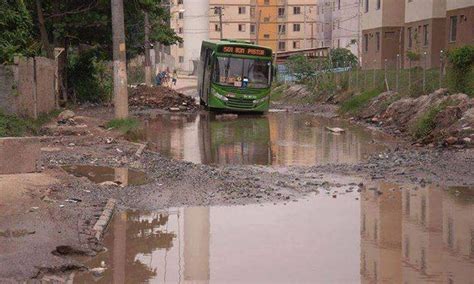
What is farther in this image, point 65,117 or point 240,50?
point 240,50

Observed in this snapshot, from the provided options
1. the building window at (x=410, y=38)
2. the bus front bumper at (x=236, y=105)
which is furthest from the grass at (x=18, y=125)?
the building window at (x=410, y=38)

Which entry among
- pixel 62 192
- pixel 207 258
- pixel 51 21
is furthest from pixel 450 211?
pixel 51 21

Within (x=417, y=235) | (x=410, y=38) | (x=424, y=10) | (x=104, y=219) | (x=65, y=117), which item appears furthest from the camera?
(x=410, y=38)

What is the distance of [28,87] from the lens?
25891mm

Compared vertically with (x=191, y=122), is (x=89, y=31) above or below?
above

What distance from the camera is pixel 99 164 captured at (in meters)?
18.0

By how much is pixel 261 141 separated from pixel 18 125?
785 centimetres

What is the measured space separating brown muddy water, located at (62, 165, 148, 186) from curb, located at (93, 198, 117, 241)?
231 cm

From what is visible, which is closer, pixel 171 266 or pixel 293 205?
pixel 171 266

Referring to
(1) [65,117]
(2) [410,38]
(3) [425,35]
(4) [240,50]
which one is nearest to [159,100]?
(4) [240,50]

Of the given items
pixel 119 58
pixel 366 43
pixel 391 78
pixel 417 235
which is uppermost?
pixel 366 43

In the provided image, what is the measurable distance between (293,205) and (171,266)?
4.46 m

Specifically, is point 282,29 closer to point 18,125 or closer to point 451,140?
point 18,125

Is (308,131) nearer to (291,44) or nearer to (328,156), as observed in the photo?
(328,156)
